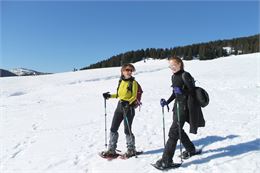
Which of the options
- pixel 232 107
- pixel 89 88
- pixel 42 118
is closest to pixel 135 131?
pixel 42 118

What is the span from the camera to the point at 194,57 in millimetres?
114750

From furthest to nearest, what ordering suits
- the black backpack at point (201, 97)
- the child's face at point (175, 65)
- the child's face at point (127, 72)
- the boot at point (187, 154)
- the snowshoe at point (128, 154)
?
the snowshoe at point (128, 154), the child's face at point (127, 72), the boot at point (187, 154), the child's face at point (175, 65), the black backpack at point (201, 97)

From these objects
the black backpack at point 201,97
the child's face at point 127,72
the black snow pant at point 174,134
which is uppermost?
the child's face at point 127,72

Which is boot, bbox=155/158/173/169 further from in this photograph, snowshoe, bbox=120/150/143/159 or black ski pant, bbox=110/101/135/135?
black ski pant, bbox=110/101/135/135

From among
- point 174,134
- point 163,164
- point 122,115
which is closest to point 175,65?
point 174,134

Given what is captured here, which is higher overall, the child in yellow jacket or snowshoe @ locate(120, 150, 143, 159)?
the child in yellow jacket

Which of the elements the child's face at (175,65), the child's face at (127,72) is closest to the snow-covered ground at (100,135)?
the child's face at (127,72)

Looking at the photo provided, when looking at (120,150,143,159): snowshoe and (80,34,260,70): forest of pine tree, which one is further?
(80,34,260,70): forest of pine tree

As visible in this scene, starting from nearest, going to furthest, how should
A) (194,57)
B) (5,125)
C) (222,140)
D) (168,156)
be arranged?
(168,156) < (222,140) < (5,125) < (194,57)

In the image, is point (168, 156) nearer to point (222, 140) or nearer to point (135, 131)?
point (222, 140)

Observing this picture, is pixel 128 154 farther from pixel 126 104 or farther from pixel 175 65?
pixel 175 65

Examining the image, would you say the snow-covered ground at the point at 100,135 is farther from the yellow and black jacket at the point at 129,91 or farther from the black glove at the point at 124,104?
the yellow and black jacket at the point at 129,91

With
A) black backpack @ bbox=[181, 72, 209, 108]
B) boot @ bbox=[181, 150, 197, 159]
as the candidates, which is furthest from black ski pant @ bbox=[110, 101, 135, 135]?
black backpack @ bbox=[181, 72, 209, 108]

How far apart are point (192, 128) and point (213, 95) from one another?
1242cm
